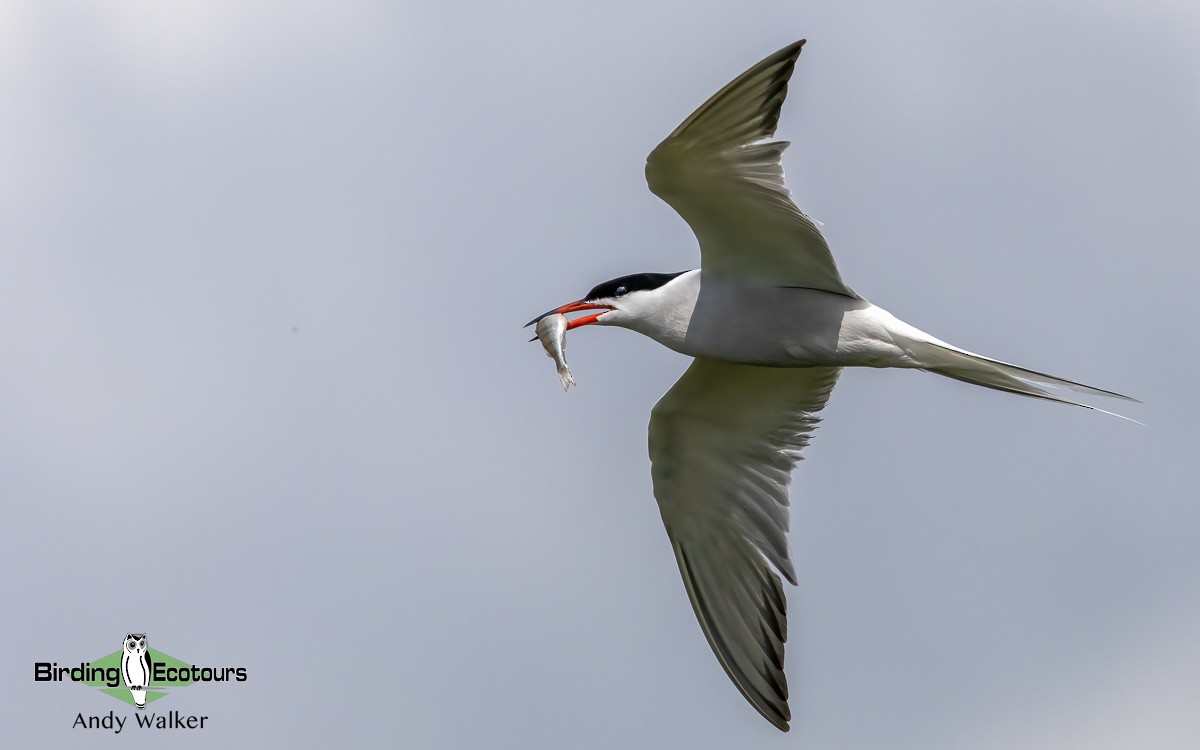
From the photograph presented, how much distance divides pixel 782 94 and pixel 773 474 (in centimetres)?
350

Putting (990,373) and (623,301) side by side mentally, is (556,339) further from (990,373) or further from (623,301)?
(990,373)

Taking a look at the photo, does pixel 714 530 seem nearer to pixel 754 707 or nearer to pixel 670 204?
pixel 754 707

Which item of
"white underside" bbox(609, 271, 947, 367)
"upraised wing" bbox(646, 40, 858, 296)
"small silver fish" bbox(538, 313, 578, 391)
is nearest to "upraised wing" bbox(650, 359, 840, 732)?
"white underside" bbox(609, 271, 947, 367)

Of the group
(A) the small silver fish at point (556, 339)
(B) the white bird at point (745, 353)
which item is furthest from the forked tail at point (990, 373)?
(A) the small silver fish at point (556, 339)

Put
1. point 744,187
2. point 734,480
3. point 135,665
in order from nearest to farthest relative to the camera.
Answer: point 744,187 → point 734,480 → point 135,665

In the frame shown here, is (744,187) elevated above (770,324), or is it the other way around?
(744,187)

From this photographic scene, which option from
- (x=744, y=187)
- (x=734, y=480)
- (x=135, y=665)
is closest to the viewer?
(x=744, y=187)

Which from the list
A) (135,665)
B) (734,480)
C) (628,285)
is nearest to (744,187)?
(628,285)

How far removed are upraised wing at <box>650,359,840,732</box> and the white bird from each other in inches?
0.4

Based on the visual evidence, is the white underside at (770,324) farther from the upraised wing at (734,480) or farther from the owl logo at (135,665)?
the owl logo at (135,665)

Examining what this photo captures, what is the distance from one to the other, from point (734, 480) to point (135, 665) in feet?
20.3

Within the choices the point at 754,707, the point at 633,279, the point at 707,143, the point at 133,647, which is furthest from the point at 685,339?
the point at 133,647

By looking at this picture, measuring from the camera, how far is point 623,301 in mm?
9430

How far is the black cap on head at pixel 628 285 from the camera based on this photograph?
31.0ft
